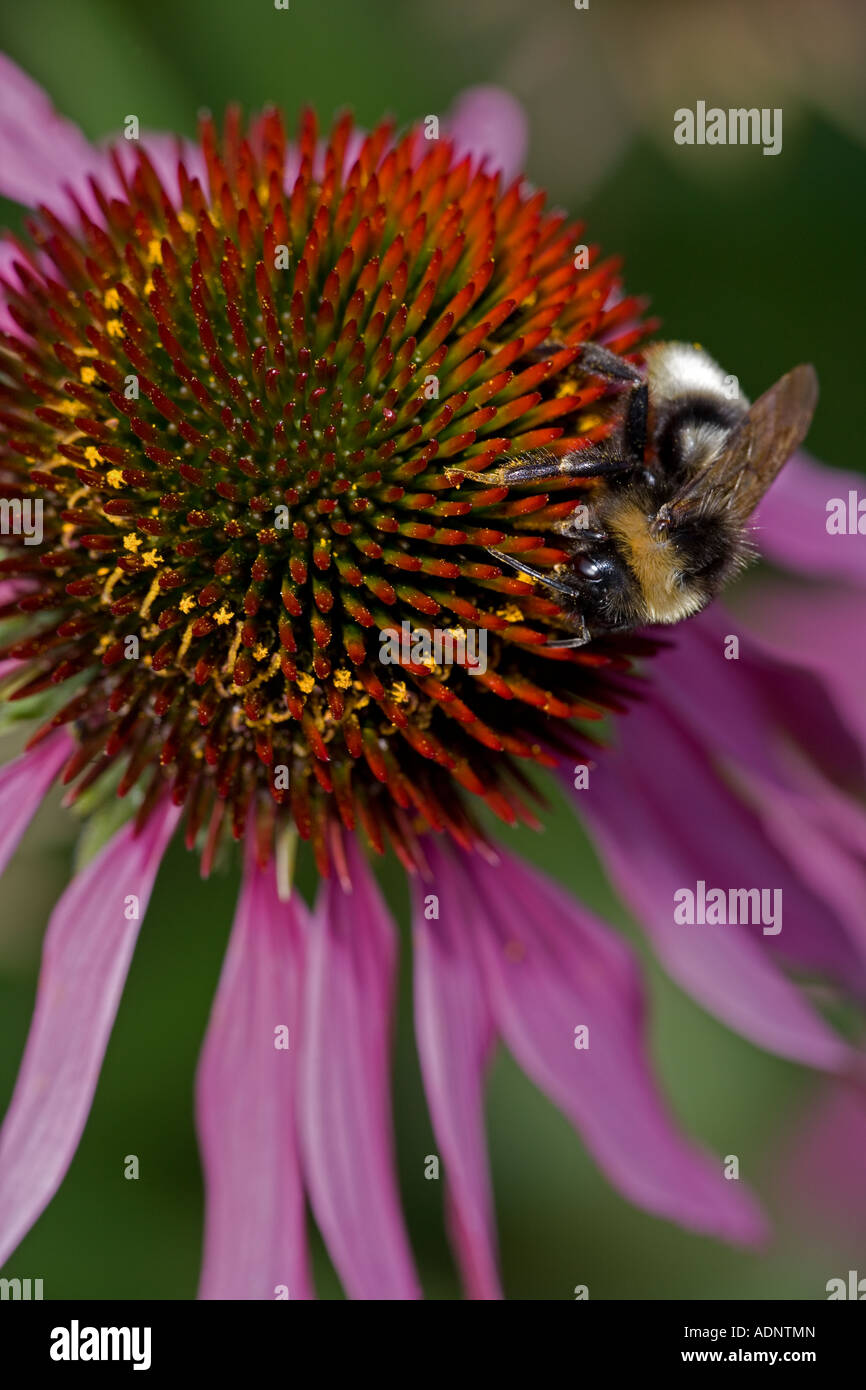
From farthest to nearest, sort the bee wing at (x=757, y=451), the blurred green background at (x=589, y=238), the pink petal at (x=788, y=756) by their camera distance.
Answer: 1. the blurred green background at (x=589, y=238)
2. the pink petal at (x=788, y=756)
3. the bee wing at (x=757, y=451)

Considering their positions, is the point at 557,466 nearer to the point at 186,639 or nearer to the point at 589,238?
the point at 186,639

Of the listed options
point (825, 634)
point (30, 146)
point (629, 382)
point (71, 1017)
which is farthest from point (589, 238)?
point (71, 1017)

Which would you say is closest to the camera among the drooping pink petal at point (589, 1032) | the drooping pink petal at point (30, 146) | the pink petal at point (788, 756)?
the drooping pink petal at point (589, 1032)

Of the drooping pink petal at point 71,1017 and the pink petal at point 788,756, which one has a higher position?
the pink petal at point 788,756

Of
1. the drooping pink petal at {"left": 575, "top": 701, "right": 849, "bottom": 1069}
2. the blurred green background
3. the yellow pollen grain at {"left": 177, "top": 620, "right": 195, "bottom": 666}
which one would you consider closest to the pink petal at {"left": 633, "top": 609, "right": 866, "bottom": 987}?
the drooping pink petal at {"left": 575, "top": 701, "right": 849, "bottom": 1069}

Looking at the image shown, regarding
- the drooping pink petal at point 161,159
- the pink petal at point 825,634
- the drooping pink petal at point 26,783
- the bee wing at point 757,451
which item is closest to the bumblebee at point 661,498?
the bee wing at point 757,451

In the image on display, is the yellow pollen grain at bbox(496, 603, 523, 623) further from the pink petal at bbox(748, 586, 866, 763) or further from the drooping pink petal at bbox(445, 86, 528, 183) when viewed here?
the drooping pink petal at bbox(445, 86, 528, 183)

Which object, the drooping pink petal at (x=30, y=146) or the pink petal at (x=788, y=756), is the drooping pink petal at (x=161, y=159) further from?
the pink petal at (x=788, y=756)
